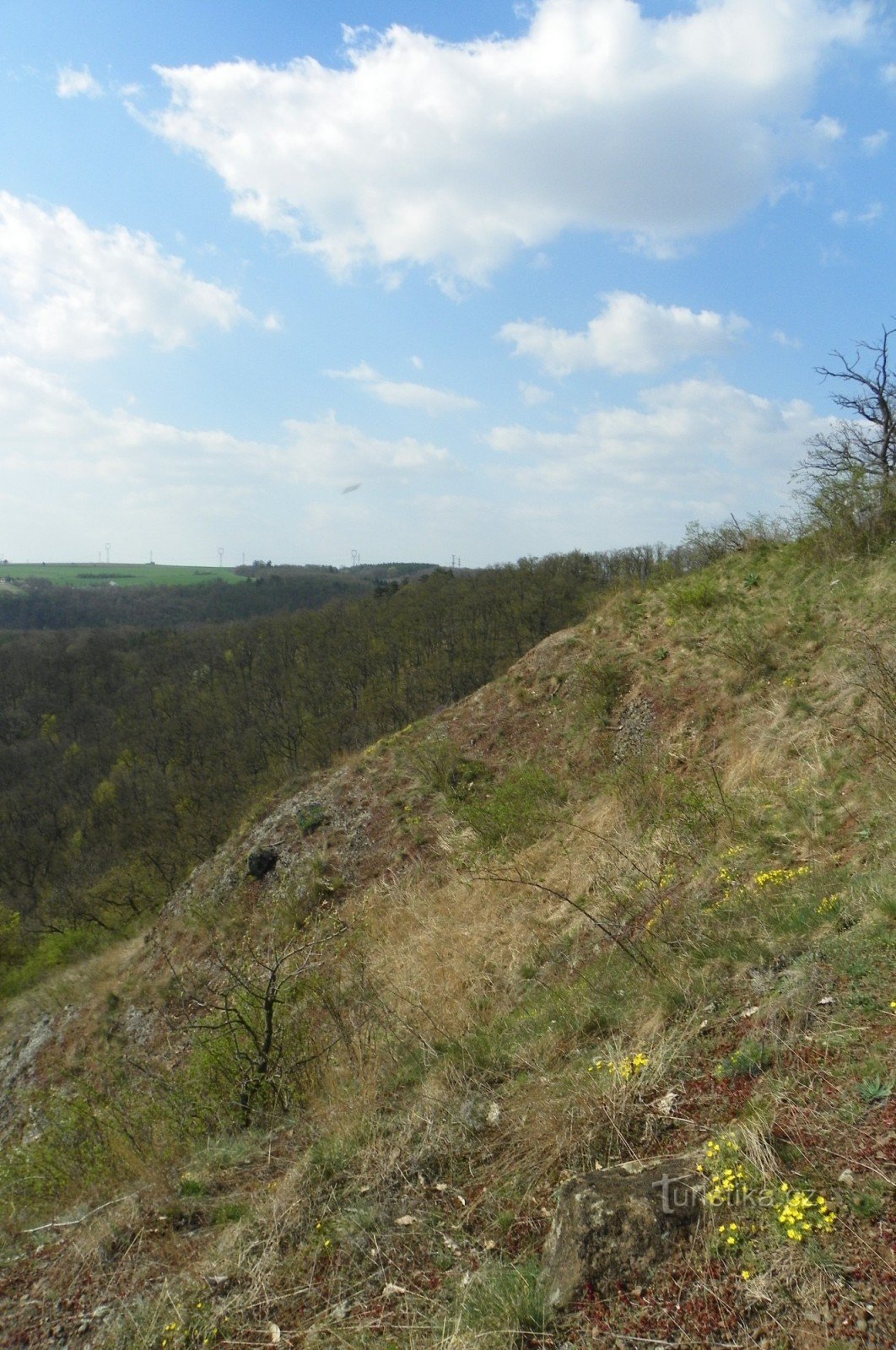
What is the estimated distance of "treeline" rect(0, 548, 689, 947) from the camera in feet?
111

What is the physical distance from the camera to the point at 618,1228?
245cm

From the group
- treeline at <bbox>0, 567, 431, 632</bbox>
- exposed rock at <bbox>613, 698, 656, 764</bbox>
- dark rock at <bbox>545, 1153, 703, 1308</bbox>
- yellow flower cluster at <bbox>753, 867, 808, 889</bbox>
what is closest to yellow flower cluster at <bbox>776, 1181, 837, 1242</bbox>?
dark rock at <bbox>545, 1153, 703, 1308</bbox>

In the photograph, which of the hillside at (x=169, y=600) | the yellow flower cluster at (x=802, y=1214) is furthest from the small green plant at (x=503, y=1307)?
the hillside at (x=169, y=600)

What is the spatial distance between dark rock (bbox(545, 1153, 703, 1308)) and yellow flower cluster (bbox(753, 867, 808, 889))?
7.78ft

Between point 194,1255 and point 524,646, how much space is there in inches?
1499

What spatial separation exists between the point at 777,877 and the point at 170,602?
435ft

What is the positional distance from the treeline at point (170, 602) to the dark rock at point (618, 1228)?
359 ft

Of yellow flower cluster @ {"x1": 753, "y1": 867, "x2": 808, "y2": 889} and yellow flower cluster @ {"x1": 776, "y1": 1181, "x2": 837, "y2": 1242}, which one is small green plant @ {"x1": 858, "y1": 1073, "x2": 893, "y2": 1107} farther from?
yellow flower cluster @ {"x1": 753, "y1": 867, "x2": 808, "y2": 889}

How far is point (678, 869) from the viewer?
19.5 feet

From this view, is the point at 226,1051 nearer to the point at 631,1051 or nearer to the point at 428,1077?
the point at 428,1077

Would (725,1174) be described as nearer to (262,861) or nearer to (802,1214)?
(802,1214)

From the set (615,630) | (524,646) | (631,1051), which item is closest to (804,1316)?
(631,1051)

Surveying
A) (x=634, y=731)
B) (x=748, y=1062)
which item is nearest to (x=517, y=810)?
(x=634, y=731)

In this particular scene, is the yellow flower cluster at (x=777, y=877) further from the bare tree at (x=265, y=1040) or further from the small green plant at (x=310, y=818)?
the small green plant at (x=310, y=818)
